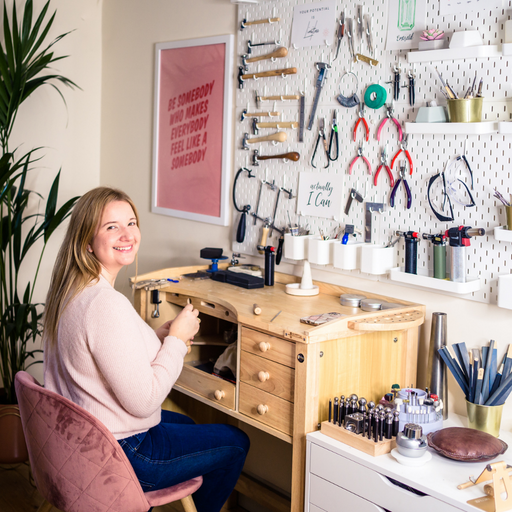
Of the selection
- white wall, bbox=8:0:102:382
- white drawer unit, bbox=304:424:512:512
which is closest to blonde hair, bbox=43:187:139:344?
white drawer unit, bbox=304:424:512:512

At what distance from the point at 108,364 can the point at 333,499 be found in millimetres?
716

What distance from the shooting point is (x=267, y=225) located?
254 cm

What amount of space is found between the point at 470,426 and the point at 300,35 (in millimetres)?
1495

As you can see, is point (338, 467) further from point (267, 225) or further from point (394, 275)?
point (267, 225)

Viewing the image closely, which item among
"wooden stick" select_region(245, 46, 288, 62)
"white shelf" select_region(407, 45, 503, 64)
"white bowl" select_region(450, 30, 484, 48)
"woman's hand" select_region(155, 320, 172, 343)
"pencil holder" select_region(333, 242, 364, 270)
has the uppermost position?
"wooden stick" select_region(245, 46, 288, 62)

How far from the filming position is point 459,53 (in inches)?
70.1

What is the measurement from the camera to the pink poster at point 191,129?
2.76 m

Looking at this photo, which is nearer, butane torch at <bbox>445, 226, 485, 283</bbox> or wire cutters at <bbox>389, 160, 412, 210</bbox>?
butane torch at <bbox>445, 226, 485, 283</bbox>

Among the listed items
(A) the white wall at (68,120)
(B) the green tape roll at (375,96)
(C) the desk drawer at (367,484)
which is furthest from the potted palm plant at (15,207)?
(C) the desk drawer at (367,484)

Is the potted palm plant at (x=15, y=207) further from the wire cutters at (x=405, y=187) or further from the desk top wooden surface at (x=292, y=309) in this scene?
the wire cutters at (x=405, y=187)

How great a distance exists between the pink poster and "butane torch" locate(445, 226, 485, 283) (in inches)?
46.2

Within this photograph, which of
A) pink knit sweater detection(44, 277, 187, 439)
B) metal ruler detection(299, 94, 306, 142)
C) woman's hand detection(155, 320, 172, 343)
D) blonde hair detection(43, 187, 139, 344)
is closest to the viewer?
pink knit sweater detection(44, 277, 187, 439)

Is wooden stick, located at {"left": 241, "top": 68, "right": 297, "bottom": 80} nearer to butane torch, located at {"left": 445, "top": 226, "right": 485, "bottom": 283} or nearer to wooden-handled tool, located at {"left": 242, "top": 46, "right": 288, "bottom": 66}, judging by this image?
wooden-handled tool, located at {"left": 242, "top": 46, "right": 288, "bottom": 66}

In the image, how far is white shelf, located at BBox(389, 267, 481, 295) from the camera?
6.10ft
